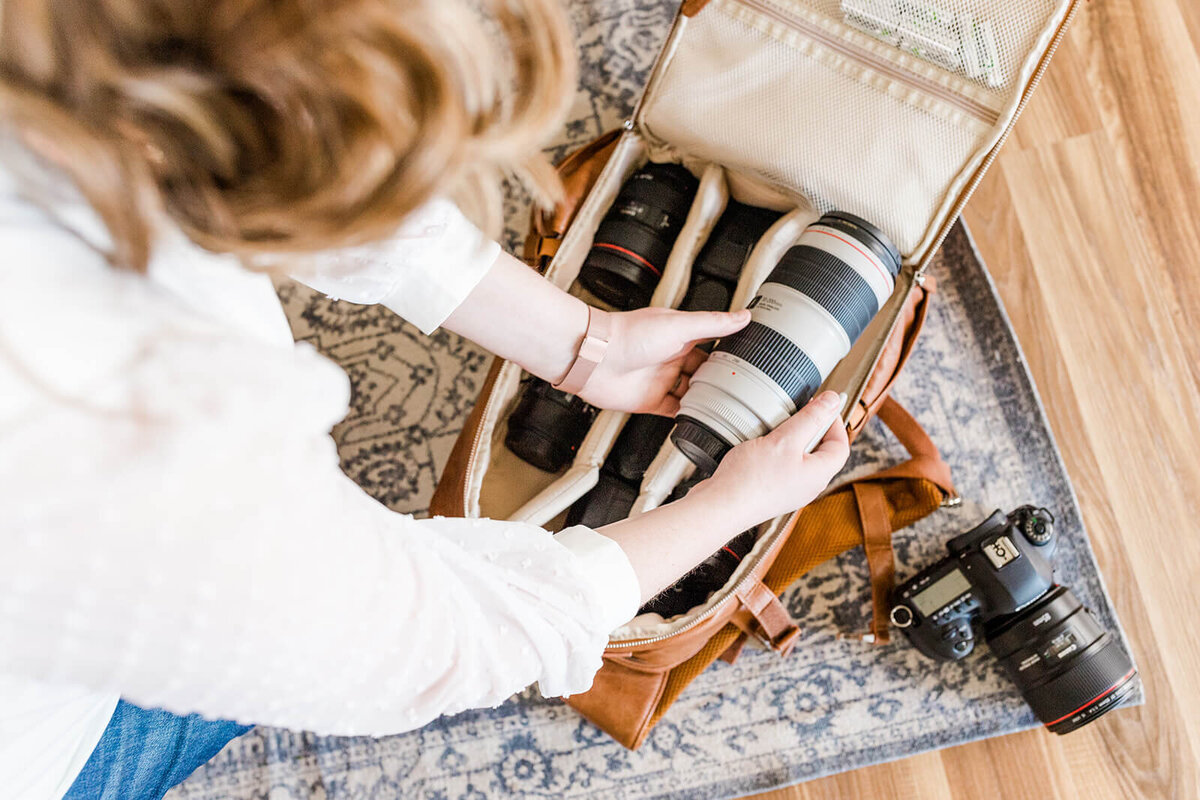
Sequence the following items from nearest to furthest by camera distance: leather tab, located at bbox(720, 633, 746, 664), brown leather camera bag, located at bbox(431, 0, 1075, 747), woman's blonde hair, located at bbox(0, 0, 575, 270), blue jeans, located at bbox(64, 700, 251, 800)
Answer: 1. woman's blonde hair, located at bbox(0, 0, 575, 270)
2. blue jeans, located at bbox(64, 700, 251, 800)
3. brown leather camera bag, located at bbox(431, 0, 1075, 747)
4. leather tab, located at bbox(720, 633, 746, 664)

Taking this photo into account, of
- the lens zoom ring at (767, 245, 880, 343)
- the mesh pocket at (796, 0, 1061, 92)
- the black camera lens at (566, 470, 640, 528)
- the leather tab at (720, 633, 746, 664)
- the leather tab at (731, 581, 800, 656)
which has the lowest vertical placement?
the leather tab at (720, 633, 746, 664)

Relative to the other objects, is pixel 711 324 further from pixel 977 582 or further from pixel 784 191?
pixel 977 582

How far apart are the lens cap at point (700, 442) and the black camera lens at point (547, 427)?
153 mm

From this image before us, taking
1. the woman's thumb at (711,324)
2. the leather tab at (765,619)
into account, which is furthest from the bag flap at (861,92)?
the leather tab at (765,619)

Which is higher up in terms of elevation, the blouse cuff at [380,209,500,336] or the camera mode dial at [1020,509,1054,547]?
the blouse cuff at [380,209,500,336]

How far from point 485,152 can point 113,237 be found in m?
0.16

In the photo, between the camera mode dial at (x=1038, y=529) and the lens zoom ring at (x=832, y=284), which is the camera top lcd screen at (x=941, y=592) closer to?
the camera mode dial at (x=1038, y=529)

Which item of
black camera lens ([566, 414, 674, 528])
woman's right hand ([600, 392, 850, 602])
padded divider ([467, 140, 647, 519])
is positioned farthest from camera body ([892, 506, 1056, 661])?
padded divider ([467, 140, 647, 519])

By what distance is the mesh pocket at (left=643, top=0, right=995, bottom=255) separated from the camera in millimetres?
843

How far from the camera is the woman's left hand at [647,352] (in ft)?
2.80

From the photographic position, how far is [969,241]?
113cm

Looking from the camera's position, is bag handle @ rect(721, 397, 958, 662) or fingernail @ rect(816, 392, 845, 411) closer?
fingernail @ rect(816, 392, 845, 411)

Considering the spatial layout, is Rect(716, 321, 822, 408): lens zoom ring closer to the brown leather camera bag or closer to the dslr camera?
the brown leather camera bag

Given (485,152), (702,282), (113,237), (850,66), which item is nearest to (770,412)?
(702,282)
